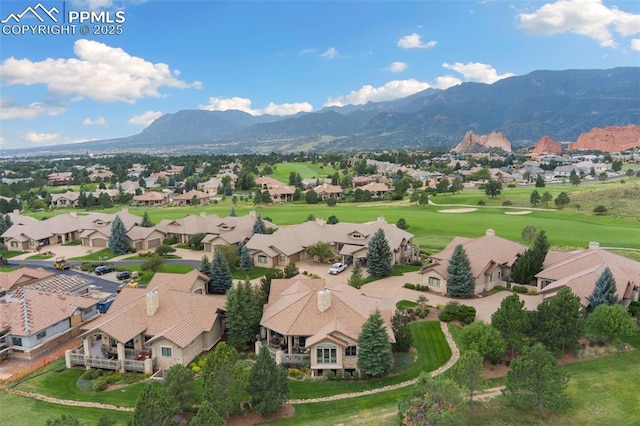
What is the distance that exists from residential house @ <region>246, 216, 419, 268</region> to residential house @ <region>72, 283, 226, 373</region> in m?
20.6

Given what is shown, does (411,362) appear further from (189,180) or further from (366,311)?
(189,180)

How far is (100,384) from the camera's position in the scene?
25594 mm

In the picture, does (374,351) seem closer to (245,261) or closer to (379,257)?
(379,257)

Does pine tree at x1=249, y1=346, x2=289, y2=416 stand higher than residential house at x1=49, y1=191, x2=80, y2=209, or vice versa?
residential house at x1=49, y1=191, x2=80, y2=209

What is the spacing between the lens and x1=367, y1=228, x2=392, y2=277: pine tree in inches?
1826

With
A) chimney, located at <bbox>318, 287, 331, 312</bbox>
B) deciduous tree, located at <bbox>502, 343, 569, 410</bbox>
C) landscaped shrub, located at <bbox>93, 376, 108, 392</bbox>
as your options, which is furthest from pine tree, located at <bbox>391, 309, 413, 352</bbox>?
landscaped shrub, located at <bbox>93, 376, 108, 392</bbox>

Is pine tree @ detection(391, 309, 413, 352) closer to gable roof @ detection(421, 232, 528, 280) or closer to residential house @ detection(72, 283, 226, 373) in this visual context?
residential house @ detection(72, 283, 226, 373)

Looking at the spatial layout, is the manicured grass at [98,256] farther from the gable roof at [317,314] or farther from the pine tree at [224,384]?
the pine tree at [224,384]

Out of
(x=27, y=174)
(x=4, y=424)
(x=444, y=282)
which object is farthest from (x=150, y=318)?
(x=27, y=174)

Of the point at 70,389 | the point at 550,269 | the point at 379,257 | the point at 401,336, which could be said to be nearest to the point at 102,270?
the point at 70,389

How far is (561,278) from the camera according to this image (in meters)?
37.5

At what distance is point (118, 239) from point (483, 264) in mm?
46590

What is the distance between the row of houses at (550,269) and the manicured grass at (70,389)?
1072 inches

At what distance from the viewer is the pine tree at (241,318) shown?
98.0 ft
